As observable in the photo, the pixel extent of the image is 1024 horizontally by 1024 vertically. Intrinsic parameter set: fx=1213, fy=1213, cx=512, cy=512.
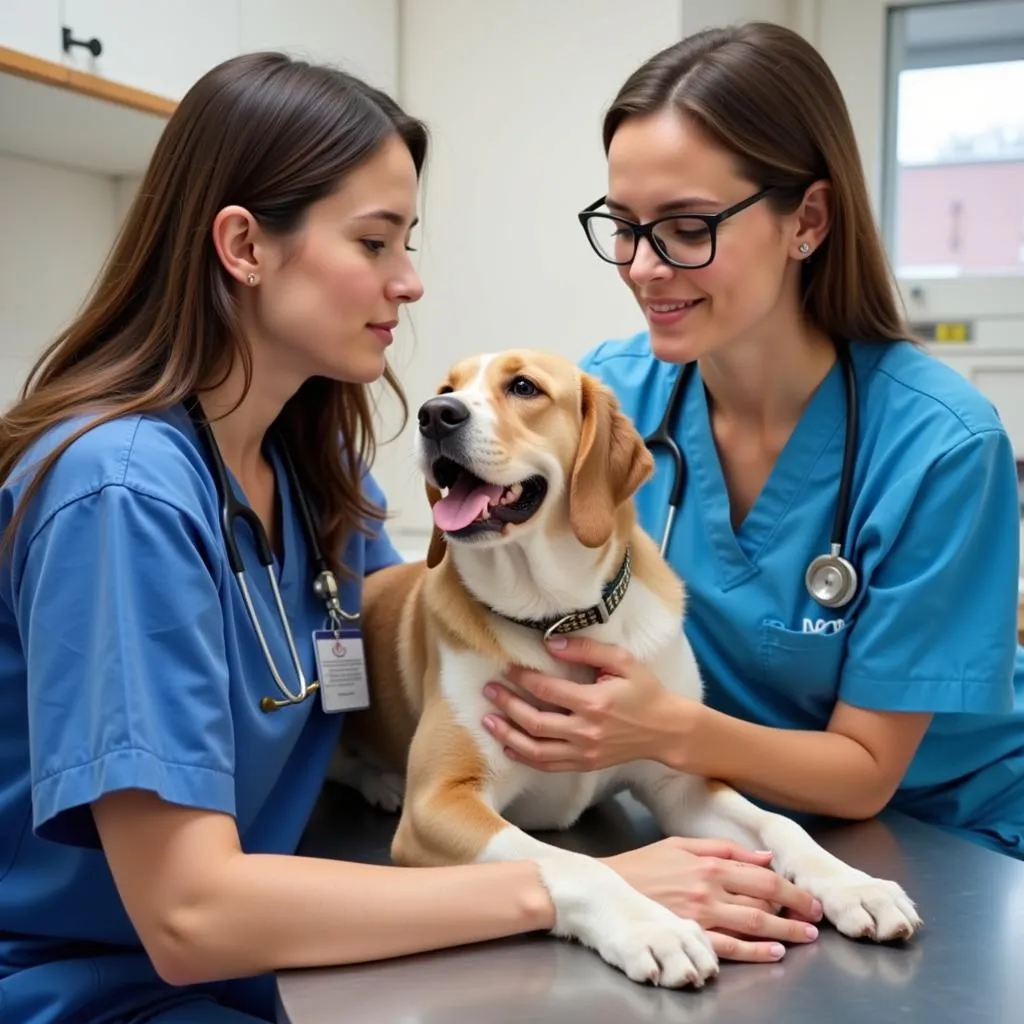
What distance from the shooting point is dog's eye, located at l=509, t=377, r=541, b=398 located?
144 cm

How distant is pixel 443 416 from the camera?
4.35 feet

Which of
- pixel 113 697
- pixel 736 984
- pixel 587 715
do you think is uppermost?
pixel 113 697

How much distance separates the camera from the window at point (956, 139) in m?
3.29

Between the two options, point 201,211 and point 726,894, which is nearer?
point 726,894

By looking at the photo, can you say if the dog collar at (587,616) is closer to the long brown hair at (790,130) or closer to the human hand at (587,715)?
the human hand at (587,715)

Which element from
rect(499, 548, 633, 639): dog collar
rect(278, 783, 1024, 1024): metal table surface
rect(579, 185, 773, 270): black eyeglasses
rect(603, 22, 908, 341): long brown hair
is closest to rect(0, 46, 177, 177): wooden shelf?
rect(603, 22, 908, 341): long brown hair

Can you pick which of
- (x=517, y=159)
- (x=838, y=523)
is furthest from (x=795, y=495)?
(x=517, y=159)

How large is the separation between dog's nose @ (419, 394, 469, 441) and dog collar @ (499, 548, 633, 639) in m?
0.23

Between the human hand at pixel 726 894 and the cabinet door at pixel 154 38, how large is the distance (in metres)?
1.69

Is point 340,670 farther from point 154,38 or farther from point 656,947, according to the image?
point 154,38

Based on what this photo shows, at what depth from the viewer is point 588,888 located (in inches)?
41.2

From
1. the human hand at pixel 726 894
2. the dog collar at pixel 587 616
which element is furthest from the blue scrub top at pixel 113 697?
the human hand at pixel 726 894

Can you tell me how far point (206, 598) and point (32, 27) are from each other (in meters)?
1.34

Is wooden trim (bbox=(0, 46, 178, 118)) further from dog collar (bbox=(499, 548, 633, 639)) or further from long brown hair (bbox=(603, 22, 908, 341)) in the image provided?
dog collar (bbox=(499, 548, 633, 639))
